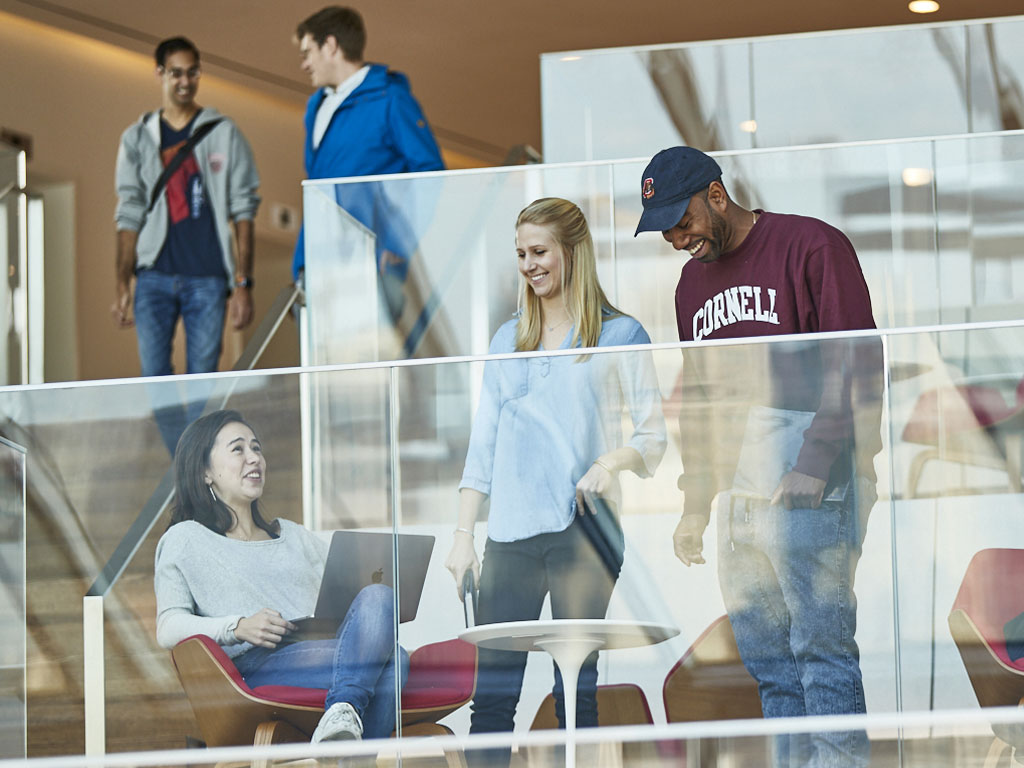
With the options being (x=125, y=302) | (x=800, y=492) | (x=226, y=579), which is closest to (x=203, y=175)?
(x=125, y=302)

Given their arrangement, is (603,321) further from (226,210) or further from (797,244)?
(226,210)

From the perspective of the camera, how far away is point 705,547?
12.4 feet

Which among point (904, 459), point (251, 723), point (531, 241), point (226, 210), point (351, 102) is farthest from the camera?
point (226, 210)

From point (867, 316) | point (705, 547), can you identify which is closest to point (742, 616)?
point (705, 547)

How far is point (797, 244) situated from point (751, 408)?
0.36 meters

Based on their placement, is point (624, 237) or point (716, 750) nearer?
point (716, 750)

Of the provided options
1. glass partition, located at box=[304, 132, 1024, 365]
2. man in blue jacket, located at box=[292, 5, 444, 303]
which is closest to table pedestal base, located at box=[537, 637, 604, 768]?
glass partition, located at box=[304, 132, 1024, 365]

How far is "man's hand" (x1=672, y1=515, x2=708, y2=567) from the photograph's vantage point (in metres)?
3.79

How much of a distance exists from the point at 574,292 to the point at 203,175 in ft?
8.14

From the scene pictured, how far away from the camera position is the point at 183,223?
6.27 metres

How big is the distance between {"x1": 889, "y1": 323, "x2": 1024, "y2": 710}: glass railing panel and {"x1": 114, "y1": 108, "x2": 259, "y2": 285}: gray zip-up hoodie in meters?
3.10

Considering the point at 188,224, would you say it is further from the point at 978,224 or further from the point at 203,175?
the point at 978,224

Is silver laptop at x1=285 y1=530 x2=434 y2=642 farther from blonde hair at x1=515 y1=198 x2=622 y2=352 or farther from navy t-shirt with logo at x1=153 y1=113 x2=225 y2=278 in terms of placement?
navy t-shirt with logo at x1=153 y1=113 x2=225 y2=278

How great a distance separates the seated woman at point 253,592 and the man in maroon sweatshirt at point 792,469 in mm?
750
